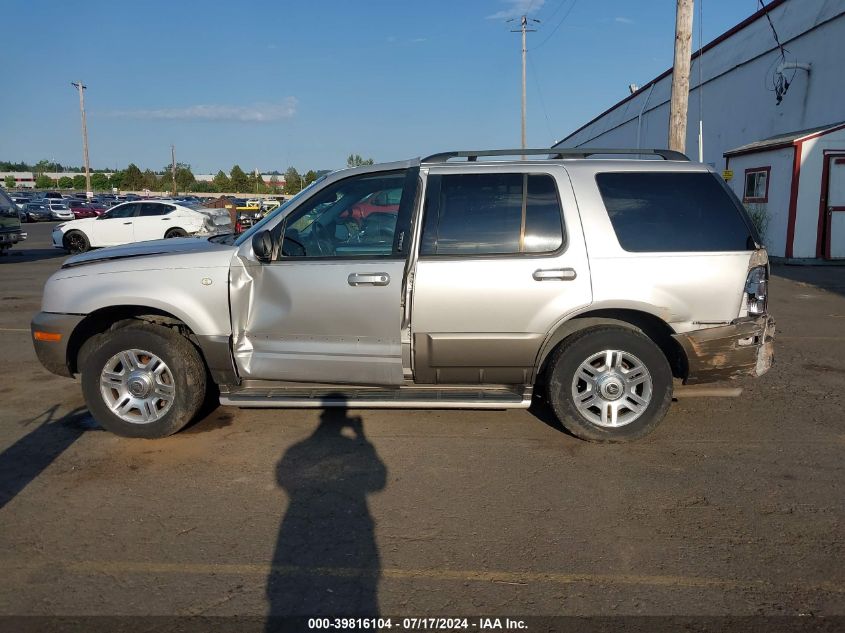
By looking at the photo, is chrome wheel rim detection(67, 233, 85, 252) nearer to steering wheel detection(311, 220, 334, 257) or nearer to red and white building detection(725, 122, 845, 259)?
steering wheel detection(311, 220, 334, 257)

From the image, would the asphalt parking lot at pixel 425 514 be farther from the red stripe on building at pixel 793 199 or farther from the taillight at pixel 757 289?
the red stripe on building at pixel 793 199

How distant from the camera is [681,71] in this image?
1348cm

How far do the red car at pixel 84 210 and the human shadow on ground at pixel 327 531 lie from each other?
4667 centimetres

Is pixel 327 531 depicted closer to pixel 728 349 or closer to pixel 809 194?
pixel 728 349

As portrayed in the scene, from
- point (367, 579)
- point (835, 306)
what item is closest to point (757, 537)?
point (367, 579)

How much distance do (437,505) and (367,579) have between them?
0.83m

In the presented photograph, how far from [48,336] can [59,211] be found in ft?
160

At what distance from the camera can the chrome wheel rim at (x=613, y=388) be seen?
15.6 feet

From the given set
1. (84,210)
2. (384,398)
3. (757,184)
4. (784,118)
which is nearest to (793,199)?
(757,184)

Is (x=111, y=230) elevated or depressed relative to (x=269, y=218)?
depressed

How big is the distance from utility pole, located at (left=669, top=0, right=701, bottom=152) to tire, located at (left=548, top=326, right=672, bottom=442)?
9.97 metres

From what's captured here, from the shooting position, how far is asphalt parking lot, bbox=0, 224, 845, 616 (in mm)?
3080

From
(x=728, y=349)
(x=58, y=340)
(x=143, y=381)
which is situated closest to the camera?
(x=728, y=349)

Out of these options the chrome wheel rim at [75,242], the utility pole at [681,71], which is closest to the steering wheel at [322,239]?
Result: the utility pole at [681,71]
